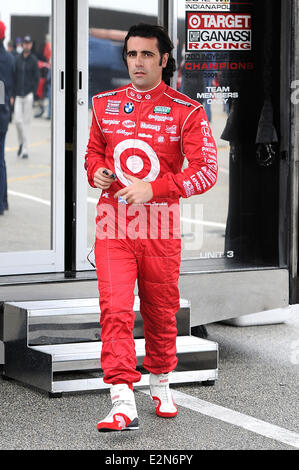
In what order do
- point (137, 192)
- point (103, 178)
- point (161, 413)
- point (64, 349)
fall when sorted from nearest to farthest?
point (137, 192), point (103, 178), point (161, 413), point (64, 349)

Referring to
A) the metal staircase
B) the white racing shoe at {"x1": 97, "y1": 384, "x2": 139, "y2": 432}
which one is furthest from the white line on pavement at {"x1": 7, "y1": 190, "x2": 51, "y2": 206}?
the white racing shoe at {"x1": 97, "y1": 384, "x2": 139, "y2": 432}

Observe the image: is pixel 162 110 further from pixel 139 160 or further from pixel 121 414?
pixel 121 414

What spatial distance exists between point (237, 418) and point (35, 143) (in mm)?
2480

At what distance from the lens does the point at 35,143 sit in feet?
21.9

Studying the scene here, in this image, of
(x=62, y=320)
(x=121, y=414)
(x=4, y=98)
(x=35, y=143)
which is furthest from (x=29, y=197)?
(x=121, y=414)

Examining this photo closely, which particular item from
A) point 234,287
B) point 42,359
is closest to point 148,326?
point 42,359

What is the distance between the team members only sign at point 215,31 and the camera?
6.61 meters

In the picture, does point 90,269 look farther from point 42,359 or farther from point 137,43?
point 137,43

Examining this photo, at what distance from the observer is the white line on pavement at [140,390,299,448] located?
191 inches

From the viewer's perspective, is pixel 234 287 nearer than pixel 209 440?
No

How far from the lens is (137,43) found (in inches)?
191

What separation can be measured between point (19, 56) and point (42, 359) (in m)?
2.15

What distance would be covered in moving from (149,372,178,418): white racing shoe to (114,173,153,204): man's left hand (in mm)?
1012

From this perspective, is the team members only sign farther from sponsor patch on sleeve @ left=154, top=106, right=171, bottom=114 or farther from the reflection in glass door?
sponsor patch on sleeve @ left=154, top=106, right=171, bottom=114
